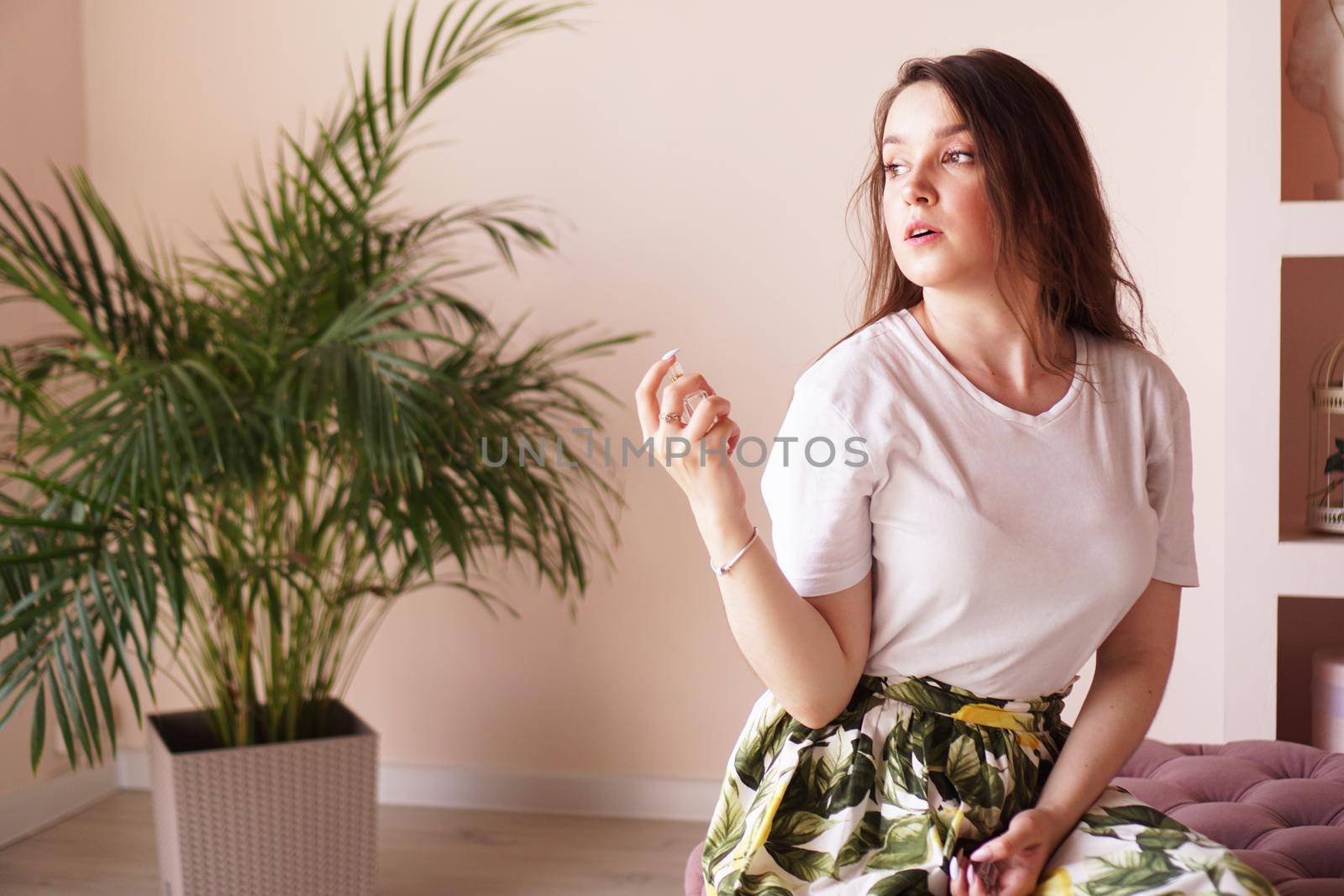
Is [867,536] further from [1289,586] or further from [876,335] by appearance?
[1289,586]

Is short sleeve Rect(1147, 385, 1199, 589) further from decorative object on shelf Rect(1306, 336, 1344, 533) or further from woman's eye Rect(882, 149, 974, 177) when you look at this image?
decorative object on shelf Rect(1306, 336, 1344, 533)

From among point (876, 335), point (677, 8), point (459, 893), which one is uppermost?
point (677, 8)

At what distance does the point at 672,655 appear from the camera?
8.61ft

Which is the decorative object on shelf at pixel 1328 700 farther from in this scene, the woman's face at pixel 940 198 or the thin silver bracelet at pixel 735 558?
the thin silver bracelet at pixel 735 558

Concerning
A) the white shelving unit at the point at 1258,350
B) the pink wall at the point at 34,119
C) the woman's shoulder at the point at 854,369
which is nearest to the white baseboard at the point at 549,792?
the pink wall at the point at 34,119

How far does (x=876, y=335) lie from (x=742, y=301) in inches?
54.5

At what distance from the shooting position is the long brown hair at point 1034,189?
42.3 inches

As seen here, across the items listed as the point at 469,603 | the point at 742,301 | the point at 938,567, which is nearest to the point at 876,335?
the point at 938,567

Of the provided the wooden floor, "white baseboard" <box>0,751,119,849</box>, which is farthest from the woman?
"white baseboard" <box>0,751,119,849</box>

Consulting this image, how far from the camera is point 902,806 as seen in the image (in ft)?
3.34

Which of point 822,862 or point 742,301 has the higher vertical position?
point 742,301

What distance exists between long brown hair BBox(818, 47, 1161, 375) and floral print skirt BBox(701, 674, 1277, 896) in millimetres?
336

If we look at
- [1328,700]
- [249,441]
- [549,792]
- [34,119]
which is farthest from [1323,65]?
[34,119]

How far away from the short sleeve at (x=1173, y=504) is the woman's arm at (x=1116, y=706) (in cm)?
2
